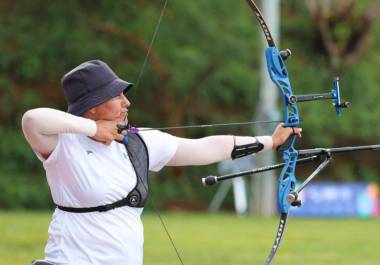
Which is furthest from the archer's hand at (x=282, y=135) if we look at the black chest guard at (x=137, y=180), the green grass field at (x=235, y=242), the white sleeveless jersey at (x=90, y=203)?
the green grass field at (x=235, y=242)

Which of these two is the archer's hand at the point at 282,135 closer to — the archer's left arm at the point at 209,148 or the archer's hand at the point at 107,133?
the archer's left arm at the point at 209,148

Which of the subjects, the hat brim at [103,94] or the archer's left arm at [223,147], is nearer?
the hat brim at [103,94]

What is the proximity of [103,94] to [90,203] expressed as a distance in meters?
0.45

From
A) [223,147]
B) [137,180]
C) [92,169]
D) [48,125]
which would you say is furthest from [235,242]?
[48,125]

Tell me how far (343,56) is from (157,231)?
12.4 m

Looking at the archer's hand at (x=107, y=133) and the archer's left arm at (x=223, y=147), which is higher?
the archer's hand at (x=107, y=133)

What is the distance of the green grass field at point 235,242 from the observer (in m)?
10.4

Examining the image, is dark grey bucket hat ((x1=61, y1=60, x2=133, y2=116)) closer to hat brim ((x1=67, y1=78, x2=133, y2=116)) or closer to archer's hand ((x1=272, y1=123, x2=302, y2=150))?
hat brim ((x1=67, y1=78, x2=133, y2=116))

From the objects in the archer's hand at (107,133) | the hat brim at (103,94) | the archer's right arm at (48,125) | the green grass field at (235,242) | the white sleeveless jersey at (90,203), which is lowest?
the green grass field at (235,242)

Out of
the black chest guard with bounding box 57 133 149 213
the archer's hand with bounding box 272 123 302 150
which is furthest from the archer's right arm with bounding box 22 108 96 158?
the archer's hand with bounding box 272 123 302 150

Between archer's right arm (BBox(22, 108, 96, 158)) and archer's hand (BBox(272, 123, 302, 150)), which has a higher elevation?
archer's right arm (BBox(22, 108, 96, 158))

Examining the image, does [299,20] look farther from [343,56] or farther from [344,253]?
[344,253]

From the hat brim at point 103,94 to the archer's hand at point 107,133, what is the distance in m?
0.09

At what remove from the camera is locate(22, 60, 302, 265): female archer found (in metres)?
4.34
